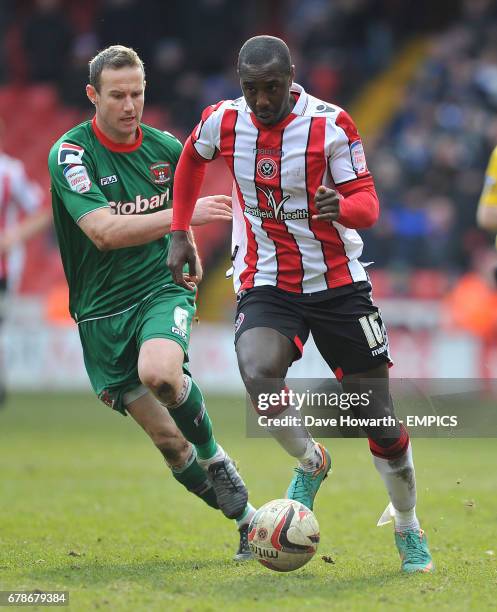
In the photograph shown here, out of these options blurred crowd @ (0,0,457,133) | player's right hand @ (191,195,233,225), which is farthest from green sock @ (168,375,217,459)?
blurred crowd @ (0,0,457,133)

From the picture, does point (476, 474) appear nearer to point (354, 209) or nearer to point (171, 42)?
point (354, 209)

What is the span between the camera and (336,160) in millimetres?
5504

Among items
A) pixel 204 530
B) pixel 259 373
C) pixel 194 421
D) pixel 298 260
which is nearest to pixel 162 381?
pixel 194 421

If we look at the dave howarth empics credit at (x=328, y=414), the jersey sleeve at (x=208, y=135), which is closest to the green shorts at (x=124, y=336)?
the dave howarth empics credit at (x=328, y=414)

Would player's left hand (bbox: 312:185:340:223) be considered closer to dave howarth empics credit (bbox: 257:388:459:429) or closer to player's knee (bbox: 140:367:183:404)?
dave howarth empics credit (bbox: 257:388:459:429)

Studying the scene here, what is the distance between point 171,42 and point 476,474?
13.3m

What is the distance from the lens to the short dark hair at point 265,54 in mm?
5281

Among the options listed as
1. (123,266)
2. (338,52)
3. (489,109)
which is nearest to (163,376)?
(123,266)

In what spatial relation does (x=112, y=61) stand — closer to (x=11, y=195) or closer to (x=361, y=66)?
(x=11, y=195)

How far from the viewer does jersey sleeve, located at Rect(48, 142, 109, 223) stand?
19.7ft

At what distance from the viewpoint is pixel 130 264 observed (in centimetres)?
628

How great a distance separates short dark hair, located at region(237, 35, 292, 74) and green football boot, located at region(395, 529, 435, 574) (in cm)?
226

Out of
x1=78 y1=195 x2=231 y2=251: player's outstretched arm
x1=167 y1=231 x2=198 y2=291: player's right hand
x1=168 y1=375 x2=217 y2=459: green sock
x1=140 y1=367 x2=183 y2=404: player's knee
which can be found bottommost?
x1=168 y1=375 x2=217 y2=459: green sock

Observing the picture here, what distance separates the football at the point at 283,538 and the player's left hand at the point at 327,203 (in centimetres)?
136
